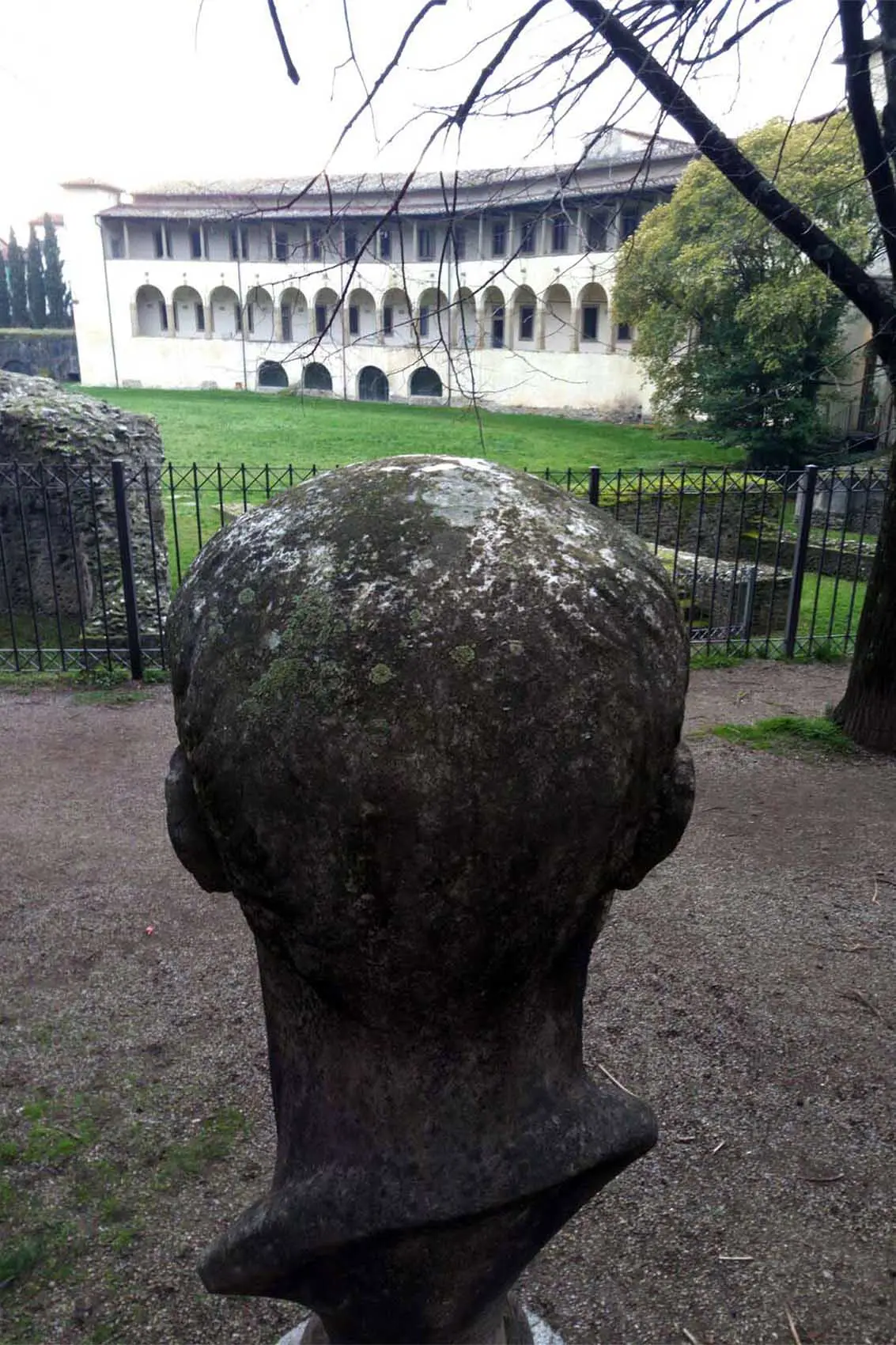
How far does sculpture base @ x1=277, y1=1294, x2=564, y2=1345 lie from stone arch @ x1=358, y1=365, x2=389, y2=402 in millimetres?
40454

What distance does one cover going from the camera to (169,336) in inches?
1751

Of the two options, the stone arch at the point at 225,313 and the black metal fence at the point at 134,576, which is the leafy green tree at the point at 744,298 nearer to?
the black metal fence at the point at 134,576

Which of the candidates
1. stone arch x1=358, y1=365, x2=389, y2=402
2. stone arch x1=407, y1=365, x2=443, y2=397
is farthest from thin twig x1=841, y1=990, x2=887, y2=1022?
stone arch x1=358, y1=365, x2=389, y2=402

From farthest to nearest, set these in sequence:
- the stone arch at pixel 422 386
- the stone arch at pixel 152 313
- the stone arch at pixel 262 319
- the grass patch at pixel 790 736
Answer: the stone arch at pixel 152 313
the stone arch at pixel 262 319
the stone arch at pixel 422 386
the grass patch at pixel 790 736

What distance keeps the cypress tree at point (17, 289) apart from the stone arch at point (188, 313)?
43.1 ft

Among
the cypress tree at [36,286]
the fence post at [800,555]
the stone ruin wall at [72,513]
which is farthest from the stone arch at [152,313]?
the fence post at [800,555]

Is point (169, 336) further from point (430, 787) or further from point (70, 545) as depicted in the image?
point (430, 787)

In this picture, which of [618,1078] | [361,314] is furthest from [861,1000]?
[361,314]

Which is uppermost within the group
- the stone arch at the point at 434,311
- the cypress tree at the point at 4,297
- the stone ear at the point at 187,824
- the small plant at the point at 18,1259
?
the cypress tree at the point at 4,297

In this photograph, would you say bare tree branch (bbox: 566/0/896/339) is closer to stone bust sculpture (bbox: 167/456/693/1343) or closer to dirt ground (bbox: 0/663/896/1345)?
dirt ground (bbox: 0/663/896/1345)

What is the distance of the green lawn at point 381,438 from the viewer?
22766 mm

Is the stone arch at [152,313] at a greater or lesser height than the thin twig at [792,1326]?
greater

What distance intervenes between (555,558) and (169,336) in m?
47.2

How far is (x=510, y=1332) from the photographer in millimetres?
1893
